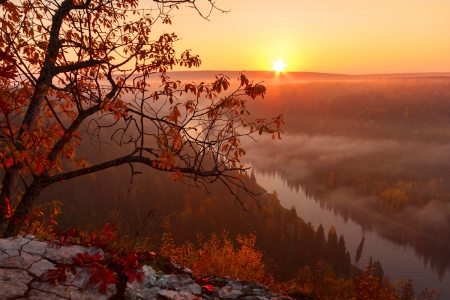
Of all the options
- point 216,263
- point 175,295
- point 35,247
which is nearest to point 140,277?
point 175,295

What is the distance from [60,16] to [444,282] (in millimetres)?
198005

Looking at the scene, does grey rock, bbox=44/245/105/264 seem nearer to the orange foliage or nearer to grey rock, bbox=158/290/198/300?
grey rock, bbox=158/290/198/300

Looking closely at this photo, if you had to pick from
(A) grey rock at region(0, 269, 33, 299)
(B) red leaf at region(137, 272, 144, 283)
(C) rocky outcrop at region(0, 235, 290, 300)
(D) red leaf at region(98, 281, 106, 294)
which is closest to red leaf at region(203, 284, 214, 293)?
(C) rocky outcrop at region(0, 235, 290, 300)

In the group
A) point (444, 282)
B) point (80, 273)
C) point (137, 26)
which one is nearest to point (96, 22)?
point (137, 26)

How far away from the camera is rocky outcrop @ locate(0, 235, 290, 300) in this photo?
400 centimetres

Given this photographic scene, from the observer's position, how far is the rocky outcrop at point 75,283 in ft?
13.1

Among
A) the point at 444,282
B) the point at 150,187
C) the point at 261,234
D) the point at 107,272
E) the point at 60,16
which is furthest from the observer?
the point at 444,282

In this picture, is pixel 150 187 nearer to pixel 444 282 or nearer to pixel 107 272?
pixel 107 272

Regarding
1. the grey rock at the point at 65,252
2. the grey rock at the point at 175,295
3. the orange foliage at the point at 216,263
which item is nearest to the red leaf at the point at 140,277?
the grey rock at the point at 175,295

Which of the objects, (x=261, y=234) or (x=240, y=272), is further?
(x=261, y=234)

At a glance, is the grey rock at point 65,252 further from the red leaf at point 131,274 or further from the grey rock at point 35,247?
the red leaf at point 131,274

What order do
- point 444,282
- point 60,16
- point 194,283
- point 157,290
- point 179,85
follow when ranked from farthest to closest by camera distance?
point 444,282
point 179,85
point 60,16
point 194,283
point 157,290

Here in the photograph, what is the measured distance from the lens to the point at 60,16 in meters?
7.73

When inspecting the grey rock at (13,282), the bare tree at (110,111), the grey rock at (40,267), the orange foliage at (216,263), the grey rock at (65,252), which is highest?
the bare tree at (110,111)
